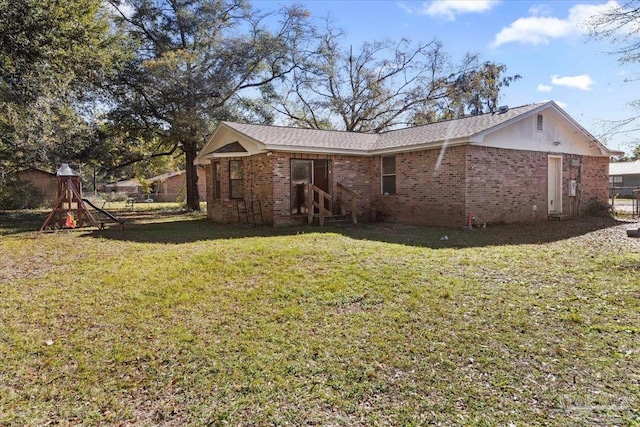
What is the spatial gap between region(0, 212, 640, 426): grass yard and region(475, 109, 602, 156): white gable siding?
572 centimetres

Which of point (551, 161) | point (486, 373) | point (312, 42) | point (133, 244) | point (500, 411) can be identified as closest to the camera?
point (500, 411)

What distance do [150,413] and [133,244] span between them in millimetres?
6817

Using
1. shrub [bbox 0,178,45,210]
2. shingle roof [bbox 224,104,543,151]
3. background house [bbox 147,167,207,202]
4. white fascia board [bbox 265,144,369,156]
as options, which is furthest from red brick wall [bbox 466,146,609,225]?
background house [bbox 147,167,207,202]

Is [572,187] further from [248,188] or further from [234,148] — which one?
[234,148]

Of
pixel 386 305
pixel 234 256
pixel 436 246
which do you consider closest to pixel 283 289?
pixel 386 305

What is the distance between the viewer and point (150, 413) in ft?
11.1

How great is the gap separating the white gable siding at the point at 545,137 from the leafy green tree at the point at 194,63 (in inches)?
511

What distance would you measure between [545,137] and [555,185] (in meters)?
1.96

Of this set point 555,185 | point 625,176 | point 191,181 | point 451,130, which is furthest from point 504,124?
point 625,176

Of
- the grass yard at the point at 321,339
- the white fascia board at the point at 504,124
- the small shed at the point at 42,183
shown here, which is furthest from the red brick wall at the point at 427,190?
the small shed at the point at 42,183

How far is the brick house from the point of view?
1229 cm

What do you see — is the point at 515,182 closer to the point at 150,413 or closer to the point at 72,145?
the point at 150,413

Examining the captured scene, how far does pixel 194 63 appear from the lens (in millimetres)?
20391

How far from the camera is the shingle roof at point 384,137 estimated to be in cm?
1253
